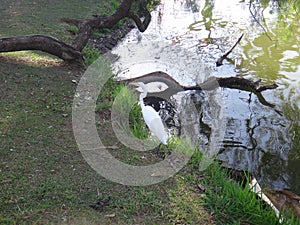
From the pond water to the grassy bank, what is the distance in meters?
1.03

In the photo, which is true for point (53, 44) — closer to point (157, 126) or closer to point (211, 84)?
point (157, 126)

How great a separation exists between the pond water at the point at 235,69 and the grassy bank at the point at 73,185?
3.37ft

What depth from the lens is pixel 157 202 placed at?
338 cm

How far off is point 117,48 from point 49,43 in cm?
312

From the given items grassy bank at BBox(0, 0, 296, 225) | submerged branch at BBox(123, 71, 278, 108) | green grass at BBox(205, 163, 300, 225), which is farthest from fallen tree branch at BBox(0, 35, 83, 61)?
green grass at BBox(205, 163, 300, 225)

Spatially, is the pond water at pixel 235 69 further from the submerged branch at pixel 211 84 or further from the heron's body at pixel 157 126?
the heron's body at pixel 157 126

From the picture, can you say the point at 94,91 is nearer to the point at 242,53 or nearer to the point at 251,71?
the point at 251,71

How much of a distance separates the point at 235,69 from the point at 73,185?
4907mm

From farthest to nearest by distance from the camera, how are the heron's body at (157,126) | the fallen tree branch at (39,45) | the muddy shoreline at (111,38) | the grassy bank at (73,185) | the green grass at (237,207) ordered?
the muddy shoreline at (111,38) → the fallen tree branch at (39,45) → the heron's body at (157,126) → the green grass at (237,207) → the grassy bank at (73,185)

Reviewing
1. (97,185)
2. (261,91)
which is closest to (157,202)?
(97,185)

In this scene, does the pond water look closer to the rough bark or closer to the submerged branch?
the submerged branch

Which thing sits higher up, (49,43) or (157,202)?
(49,43)

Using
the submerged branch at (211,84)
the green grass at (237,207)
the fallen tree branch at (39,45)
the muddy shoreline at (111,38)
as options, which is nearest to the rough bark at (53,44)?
the fallen tree branch at (39,45)

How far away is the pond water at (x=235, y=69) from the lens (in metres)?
5.04
